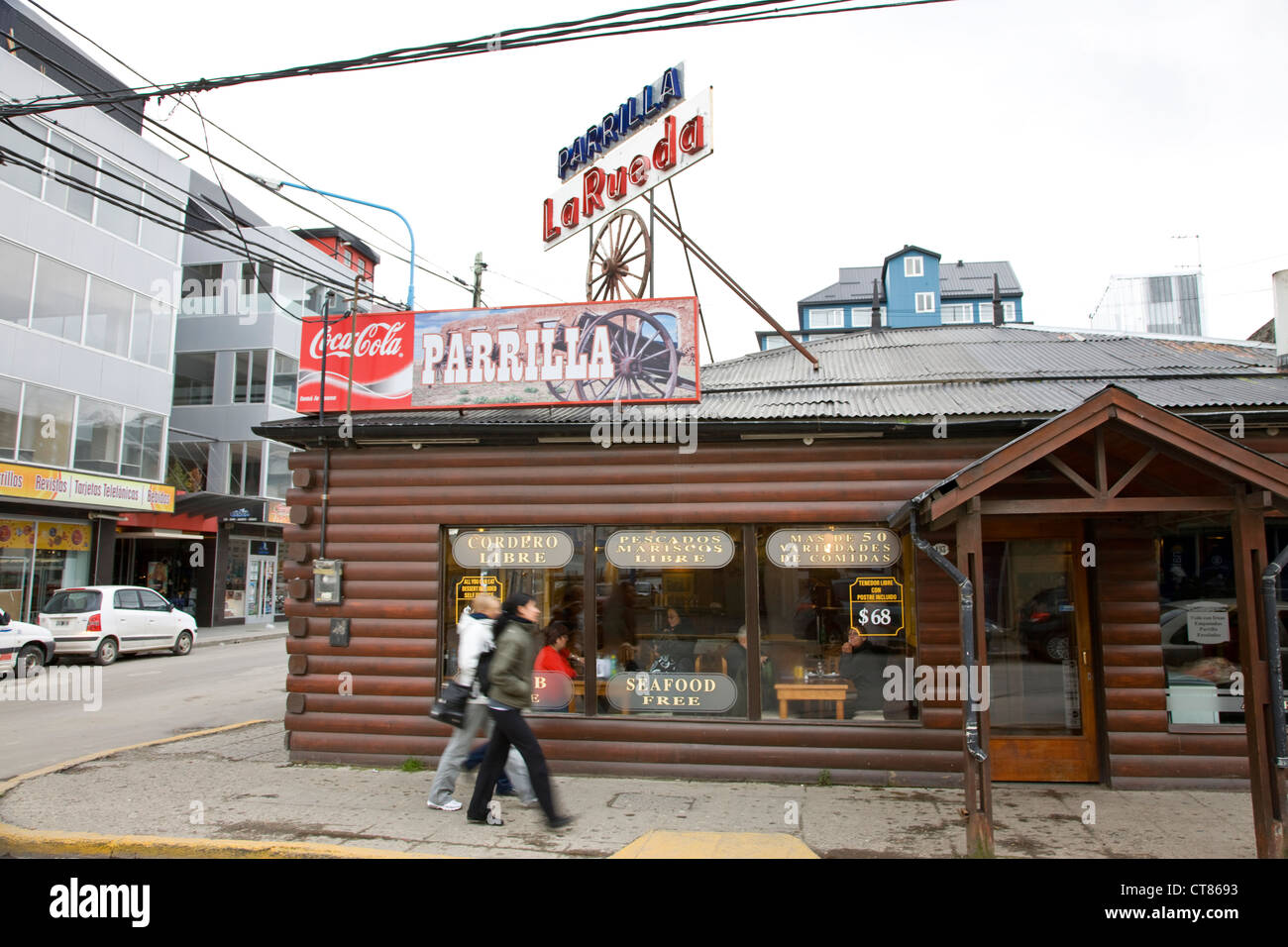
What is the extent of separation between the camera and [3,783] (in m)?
8.12

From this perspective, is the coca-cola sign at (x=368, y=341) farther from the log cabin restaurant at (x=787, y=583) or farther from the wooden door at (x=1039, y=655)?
the wooden door at (x=1039, y=655)

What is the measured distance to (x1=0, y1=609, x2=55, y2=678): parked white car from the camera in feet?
51.3

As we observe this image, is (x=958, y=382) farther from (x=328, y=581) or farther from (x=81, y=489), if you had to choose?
(x=81, y=489)

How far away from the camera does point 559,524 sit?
864cm

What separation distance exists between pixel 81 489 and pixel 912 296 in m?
41.6

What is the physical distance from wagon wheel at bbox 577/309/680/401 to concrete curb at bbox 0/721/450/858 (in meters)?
4.63

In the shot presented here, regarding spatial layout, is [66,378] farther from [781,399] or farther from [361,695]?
[781,399]

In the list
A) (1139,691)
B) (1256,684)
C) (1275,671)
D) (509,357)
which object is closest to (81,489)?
(509,357)

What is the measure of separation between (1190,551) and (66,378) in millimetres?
24929

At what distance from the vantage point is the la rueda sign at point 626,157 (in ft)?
32.4

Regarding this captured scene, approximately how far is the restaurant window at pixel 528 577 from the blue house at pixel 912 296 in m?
36.8

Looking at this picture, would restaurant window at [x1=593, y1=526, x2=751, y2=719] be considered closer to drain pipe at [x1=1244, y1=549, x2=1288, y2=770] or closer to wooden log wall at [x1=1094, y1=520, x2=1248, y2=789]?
wooden log wall at [x1=1094, y1=520, x2=1248, y2=789]

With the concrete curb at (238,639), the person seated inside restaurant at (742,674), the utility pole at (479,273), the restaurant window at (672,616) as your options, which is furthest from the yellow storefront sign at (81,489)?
the person seated inside restaurant at (742,674)

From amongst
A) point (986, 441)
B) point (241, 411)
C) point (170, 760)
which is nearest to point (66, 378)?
point (241, 411)
